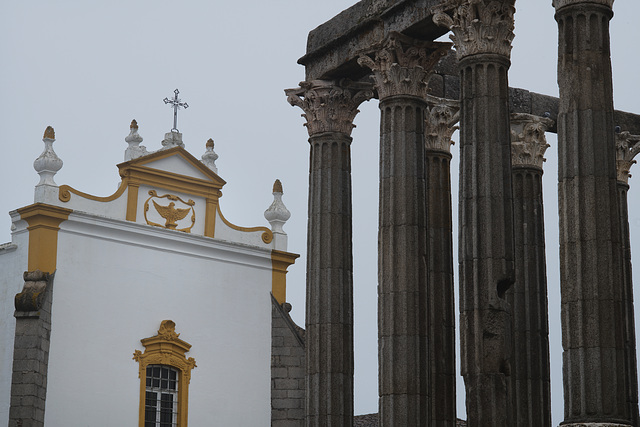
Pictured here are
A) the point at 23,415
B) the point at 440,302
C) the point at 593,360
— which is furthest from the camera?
the point at 23,415

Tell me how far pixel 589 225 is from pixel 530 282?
7.25 m

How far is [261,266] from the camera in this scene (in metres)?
31.9

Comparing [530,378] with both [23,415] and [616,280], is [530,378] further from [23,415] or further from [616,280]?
[23,415]

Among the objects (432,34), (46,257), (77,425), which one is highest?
(432,34)

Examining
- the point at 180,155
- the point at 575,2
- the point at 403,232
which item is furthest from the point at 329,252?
the point at 180,155

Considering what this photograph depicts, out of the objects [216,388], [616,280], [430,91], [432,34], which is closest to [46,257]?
[216,388]

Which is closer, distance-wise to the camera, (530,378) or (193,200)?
(530,378)

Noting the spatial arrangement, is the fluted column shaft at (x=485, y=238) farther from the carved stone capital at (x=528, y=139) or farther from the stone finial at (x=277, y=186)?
the stone finial at (x=277, y=186)

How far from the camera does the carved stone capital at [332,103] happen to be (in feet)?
67.7

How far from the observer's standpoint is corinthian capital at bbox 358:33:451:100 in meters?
19.0

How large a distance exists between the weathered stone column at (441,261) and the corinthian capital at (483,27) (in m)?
2.74

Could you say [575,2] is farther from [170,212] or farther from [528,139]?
[170,212]

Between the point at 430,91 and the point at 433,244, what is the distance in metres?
2.70

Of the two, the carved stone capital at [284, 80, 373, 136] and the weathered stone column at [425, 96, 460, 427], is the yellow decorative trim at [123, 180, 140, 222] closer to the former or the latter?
the carved stone capital at [284, 80, 373, 136]
